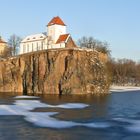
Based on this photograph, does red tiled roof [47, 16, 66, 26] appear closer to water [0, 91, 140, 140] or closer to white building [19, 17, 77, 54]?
white building [19, 17, 77, 54]

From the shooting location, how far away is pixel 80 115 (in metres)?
31.3

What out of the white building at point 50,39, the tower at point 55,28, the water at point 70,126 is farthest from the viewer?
the tower at point 55,28

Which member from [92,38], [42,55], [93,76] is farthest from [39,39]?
[93,76]

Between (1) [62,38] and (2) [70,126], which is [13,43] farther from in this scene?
(2) [70,126]

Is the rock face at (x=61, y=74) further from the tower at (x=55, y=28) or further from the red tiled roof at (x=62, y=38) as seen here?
the tower at (x=55, y=28)

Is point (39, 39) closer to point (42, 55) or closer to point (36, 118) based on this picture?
point (42, 55)

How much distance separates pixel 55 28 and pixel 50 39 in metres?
4.02

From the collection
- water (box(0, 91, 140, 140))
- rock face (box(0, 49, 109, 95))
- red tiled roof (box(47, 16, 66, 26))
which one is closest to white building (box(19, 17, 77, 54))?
red tiled roof (box(47, 16, 66, 26))

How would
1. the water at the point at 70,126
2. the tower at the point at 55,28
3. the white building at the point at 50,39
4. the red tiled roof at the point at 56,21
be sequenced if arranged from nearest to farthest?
1. the water at the point at 70,126
2. the white building at the point at 50,39
3. the tower at the point at 55,28
4. the red tiled roof at the point at 56,21

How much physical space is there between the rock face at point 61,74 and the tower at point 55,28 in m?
35.3

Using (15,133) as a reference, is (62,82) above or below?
above

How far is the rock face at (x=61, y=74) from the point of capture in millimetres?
71188

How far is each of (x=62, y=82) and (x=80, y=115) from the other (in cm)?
4026

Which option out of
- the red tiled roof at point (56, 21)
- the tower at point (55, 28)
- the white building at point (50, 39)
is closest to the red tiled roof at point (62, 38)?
the white building at point (50, 39)
